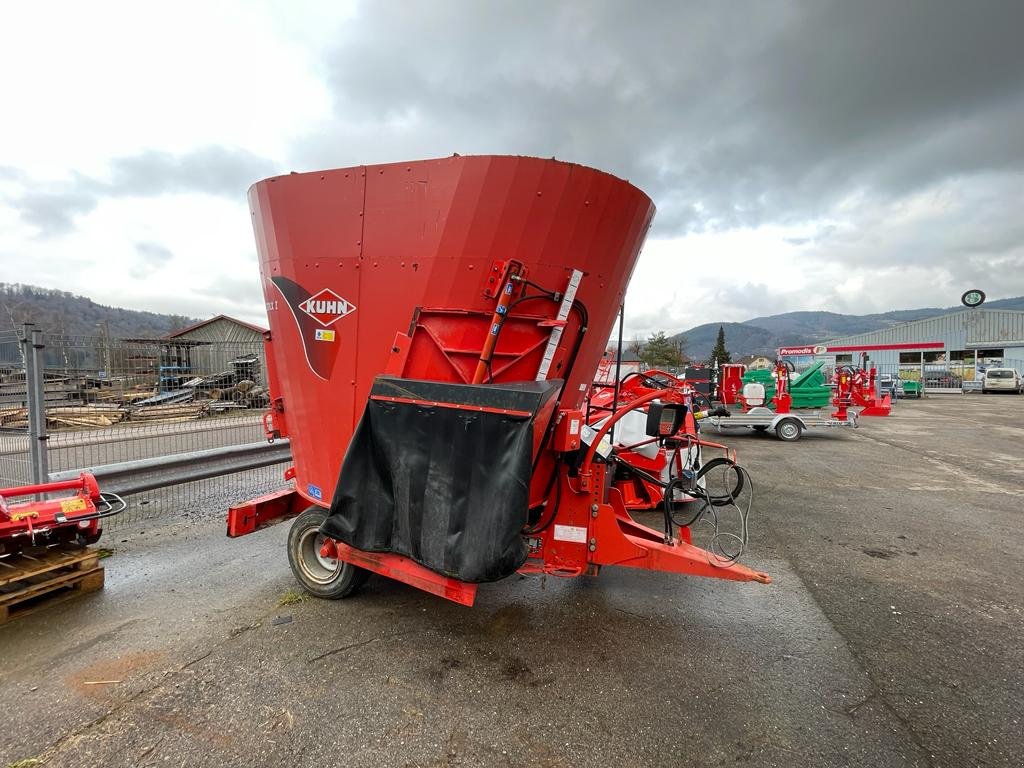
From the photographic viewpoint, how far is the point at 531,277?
2867 millimetres

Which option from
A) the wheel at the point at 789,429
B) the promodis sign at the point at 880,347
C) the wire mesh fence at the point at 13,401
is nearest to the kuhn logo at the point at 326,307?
the wire mesh fence at the point at 13,401

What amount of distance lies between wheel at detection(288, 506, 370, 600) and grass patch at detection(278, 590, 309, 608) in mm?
53

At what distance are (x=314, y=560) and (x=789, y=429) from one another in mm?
11980

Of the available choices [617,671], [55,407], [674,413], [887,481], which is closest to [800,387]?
[887,481]

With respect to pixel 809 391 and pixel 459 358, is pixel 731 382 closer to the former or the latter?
pixel 809 391

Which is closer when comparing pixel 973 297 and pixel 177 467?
pixel 177 467

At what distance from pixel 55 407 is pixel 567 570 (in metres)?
4.82

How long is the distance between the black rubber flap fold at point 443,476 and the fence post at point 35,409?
322 centimetres

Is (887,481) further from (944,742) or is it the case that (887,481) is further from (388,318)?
(388,318)

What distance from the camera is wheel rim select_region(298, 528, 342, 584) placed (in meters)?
3.45

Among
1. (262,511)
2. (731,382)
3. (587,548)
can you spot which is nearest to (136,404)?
(262,511)

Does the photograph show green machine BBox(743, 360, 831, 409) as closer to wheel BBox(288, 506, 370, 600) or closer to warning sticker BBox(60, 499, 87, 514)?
wheel BBox(288, 506, 370, 600)

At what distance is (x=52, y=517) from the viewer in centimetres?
330

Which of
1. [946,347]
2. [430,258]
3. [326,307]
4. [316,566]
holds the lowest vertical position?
[316,566]
